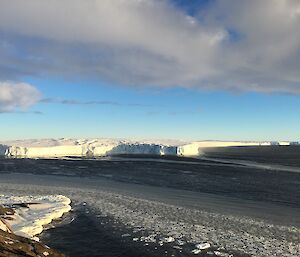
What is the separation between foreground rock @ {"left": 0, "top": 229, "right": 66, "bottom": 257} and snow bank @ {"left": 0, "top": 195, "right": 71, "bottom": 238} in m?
3.97

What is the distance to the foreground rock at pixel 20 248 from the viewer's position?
44.5 ft

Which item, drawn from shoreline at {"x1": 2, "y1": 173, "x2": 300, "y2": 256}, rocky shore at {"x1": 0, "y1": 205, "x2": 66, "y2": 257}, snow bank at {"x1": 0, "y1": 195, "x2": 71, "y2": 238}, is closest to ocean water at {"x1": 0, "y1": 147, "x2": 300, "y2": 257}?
shoreline at {"x1": 2, "y1": 173, "x2": 300, "y2": 256}

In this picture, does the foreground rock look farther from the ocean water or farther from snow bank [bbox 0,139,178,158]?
snow bank [bbox 0,139,178,158]

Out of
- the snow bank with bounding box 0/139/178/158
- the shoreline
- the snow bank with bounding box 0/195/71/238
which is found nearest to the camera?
the shoreline

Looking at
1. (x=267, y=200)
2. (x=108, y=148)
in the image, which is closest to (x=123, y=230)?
(x=267, y=200)

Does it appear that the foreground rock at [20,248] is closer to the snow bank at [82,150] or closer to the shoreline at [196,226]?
the shoreline at [196,226]

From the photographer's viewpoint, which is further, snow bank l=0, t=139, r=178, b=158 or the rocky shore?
snow bank l=0, t=139, r=178, b=158

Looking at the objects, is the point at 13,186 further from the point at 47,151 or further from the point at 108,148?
the point at 108,148

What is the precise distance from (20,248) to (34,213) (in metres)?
11.1

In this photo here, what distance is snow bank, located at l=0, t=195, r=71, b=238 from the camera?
2094 centimetres

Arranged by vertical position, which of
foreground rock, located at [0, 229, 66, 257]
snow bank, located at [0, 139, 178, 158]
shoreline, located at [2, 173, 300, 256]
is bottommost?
shoreline, located at [2, 173, 300, 256]

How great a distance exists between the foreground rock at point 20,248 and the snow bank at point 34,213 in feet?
13.0

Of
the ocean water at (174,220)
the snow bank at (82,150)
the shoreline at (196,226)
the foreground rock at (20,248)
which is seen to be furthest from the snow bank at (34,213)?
the snow bank at (82,150)

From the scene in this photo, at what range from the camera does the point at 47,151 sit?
11050 centimetres
